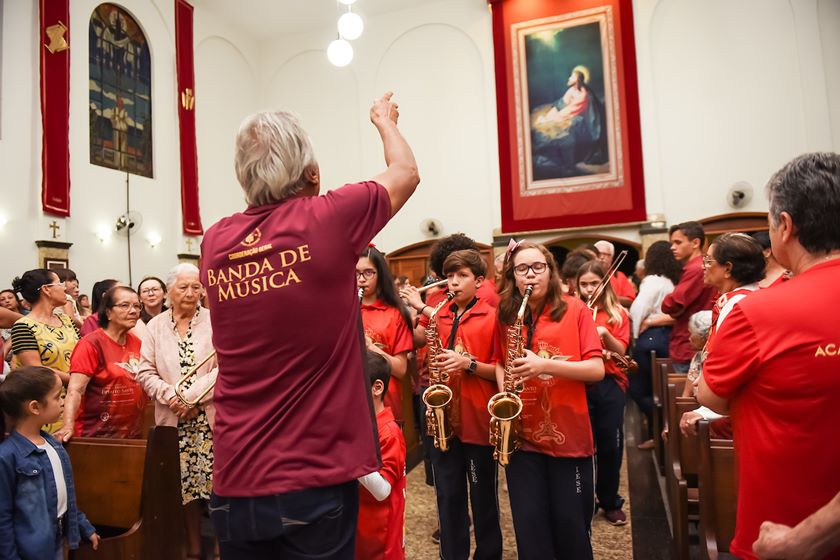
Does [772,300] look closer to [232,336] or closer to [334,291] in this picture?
[334,291]

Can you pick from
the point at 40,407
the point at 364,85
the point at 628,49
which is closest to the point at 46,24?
the point at 364,85

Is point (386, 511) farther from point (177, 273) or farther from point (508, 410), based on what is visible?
point (177, 273)

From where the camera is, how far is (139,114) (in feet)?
36.1

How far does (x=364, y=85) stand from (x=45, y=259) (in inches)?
283

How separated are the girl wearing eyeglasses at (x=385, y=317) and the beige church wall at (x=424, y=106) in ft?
28.9

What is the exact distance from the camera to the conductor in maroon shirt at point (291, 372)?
1.27 metres

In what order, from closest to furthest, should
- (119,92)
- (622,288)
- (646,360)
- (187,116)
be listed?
1. (646,360)
2. (622,288)
3. (119,92)
4. (187,116)

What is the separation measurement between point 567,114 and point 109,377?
10.0 meters

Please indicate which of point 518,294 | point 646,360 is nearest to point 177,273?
point 518,294

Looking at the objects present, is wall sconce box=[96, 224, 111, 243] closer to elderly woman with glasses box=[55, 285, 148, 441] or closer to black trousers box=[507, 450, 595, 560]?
elderly woman with glasses box=[55, 285, 148, 441]

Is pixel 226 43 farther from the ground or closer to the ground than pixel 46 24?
farther from the ground

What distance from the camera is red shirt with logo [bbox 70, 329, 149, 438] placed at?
3.22 m

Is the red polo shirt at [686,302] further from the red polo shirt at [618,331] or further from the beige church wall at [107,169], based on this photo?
the beige church wall at [107,169]

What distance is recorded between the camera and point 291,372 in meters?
1.30
